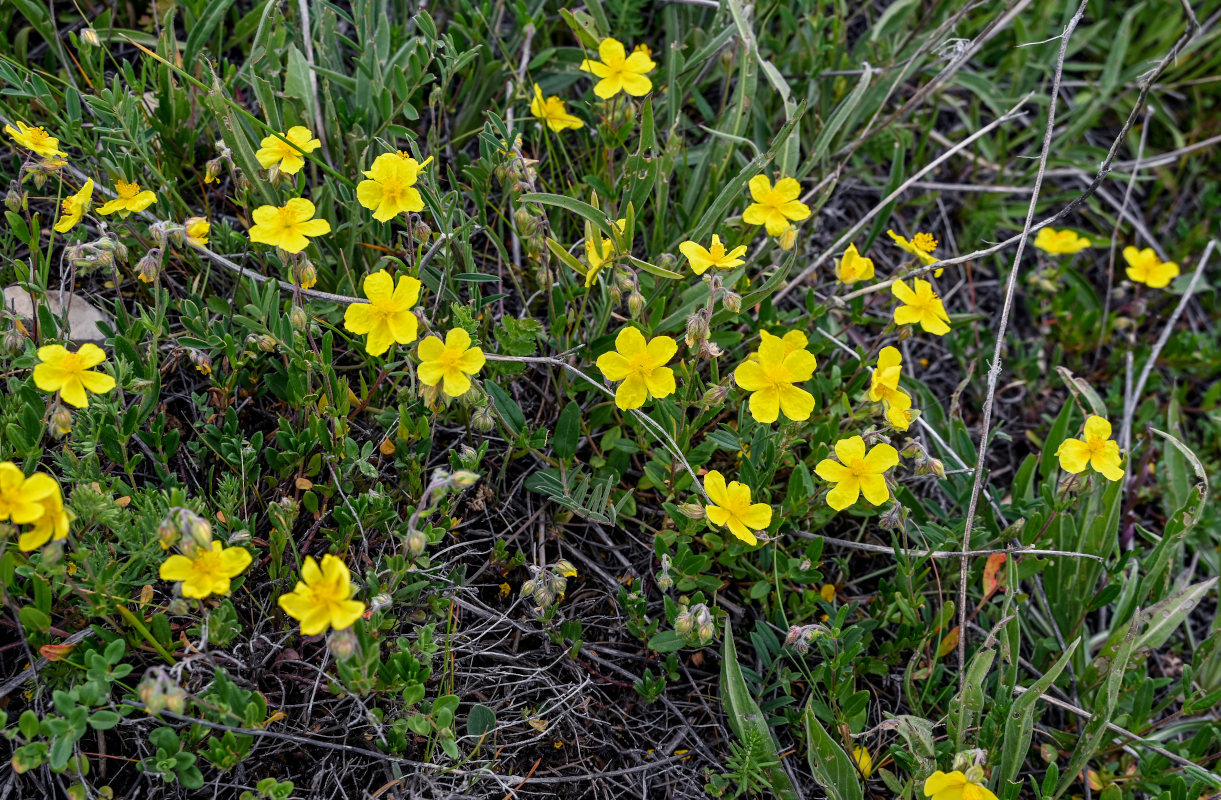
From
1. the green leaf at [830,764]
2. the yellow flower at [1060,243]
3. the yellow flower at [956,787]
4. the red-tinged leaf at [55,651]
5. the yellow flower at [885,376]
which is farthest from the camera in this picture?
the yellow flower at [1060,243]

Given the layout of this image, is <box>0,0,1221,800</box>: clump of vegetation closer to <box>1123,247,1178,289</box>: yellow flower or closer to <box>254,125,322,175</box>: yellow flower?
<box>254,125,322,175</box>: yellow flower

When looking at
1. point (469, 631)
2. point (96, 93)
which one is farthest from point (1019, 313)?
point (96, 93)

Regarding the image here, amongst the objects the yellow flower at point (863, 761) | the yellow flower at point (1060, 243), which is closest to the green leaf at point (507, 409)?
the yellow flower at point (863, 761)

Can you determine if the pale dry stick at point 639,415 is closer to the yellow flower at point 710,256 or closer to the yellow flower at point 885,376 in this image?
the yellow flower at point 710,256

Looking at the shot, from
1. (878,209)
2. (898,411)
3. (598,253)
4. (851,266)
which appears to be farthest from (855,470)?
(878,209)

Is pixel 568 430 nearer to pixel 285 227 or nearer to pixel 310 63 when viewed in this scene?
pixel 285 227

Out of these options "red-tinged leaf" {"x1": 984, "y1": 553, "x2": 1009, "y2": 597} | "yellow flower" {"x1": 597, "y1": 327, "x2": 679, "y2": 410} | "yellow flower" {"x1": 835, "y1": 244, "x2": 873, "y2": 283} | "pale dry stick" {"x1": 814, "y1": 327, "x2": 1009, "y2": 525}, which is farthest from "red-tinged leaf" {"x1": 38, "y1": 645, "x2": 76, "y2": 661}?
"red-tinged leaf" {"x1": 984, "y1": 553, "x2": 1009, "y2": 597}
